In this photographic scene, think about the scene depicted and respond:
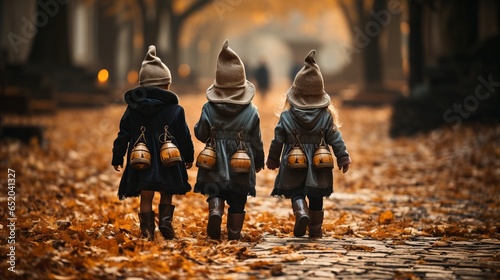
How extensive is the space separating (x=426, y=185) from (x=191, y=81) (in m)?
35.8

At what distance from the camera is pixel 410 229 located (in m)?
7.86

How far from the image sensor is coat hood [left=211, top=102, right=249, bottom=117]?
7078 mm

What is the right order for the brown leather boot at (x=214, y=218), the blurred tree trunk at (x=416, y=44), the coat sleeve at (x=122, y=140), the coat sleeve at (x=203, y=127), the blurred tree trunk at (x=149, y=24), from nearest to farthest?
the brown leather boot at (x=214, y=218) → the coat sleeve at (x=122, y=140) → the coat sleeve at (x=203, y=127) → the blurred tree trunk at (x=416, y=44) → the blurred tree trunk at (x=149, y=24)

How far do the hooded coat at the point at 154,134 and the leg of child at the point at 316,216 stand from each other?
3.35ft

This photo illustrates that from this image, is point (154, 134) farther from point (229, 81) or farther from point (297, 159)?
point (297, 159)

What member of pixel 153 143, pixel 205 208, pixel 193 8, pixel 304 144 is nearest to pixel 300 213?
pixel 304 144

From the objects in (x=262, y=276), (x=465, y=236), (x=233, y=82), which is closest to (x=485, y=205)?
(x=465, y=236)

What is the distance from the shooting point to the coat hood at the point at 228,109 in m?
7.08

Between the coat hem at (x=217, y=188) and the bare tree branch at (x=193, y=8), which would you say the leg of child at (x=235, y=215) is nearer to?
the coat hem at (x=217, y=188)

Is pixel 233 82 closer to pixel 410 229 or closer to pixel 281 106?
pixel 281 106

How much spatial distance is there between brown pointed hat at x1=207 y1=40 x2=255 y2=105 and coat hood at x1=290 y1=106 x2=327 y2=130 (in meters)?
0.39

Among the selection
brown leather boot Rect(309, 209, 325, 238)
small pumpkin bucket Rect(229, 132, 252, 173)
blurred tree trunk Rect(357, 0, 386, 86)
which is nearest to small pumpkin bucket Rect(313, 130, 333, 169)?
brown leather boot Rect(309, 209, 325, 238)

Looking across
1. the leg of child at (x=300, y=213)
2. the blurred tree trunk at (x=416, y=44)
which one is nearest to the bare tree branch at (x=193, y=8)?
the blurred tree trunk at (x=416, y=44)

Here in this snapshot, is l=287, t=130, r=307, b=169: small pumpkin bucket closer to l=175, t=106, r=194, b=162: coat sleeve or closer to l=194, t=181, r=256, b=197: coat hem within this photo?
l=194, t=181, r=256, b=197: coat hem
